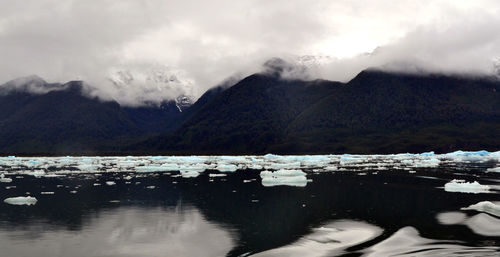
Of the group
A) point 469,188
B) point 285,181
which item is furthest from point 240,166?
point 469,188

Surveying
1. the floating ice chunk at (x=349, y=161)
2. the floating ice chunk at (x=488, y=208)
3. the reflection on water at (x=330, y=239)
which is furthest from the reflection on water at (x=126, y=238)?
the floating ice chunk at (x=349, y=161)

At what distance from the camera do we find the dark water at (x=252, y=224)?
1747 cm

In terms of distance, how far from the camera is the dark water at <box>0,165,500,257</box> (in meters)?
17.5

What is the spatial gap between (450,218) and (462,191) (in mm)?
12877

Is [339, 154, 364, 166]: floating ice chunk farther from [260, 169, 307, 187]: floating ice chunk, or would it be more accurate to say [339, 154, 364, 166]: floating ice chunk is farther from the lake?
the lake

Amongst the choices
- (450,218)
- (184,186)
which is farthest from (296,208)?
(184,186)

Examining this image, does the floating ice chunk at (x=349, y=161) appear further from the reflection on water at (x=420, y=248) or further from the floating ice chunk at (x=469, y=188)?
the reflection on water at (x=420, y=248)

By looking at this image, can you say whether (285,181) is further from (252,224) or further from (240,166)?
(240,166)

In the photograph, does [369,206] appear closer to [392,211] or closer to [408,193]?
[392,211]

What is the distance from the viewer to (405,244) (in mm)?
17578

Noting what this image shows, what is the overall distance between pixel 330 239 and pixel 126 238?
29.6ft

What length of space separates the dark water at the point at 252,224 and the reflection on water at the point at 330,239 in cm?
4

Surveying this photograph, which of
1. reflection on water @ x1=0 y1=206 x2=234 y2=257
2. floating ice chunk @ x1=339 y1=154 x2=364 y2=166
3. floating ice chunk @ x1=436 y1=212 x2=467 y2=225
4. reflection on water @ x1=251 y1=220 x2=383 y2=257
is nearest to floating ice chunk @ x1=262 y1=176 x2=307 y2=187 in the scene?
reflection on water @ x1=0 y1=206 x2=234 y2=257

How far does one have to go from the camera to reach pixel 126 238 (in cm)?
1989
